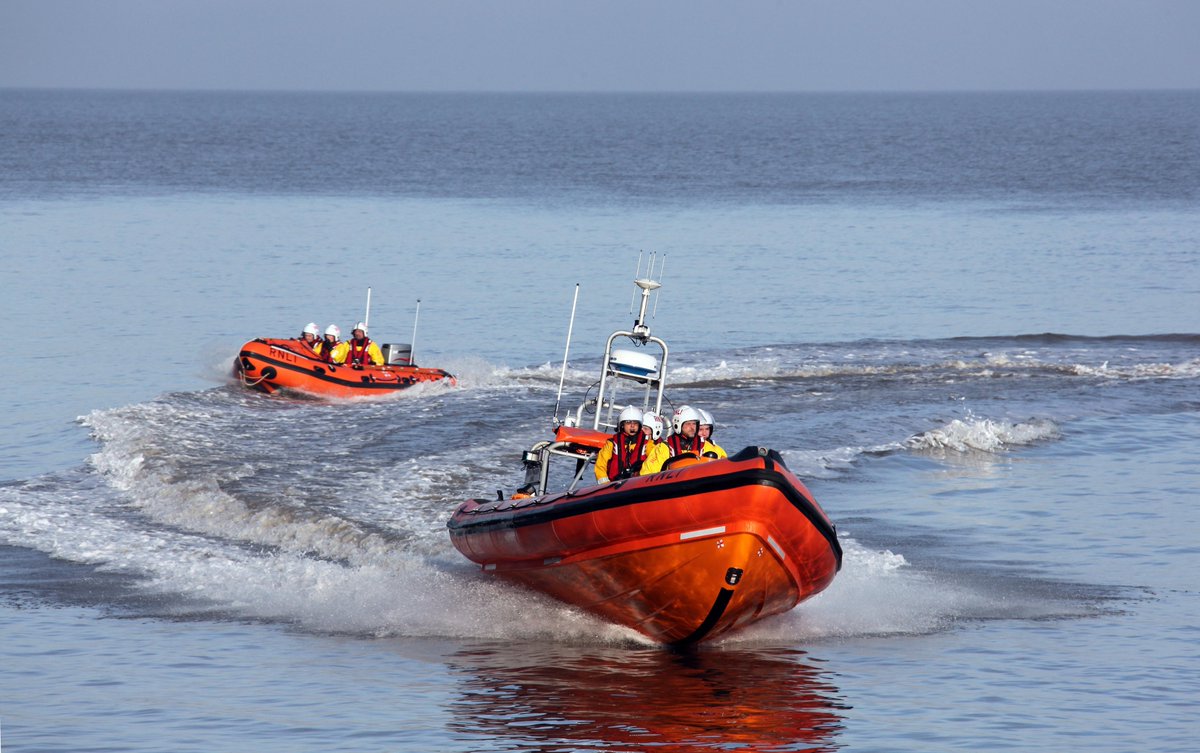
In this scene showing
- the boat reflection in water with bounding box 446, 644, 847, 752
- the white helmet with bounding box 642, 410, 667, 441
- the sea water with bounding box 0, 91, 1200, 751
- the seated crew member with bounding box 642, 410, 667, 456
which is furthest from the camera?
the white helmet with bounding box 642, 410, 667, 441

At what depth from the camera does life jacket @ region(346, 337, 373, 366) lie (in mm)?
22281

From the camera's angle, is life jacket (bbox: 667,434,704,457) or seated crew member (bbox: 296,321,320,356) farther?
seated crew member (bbox: 296,321,320,356)

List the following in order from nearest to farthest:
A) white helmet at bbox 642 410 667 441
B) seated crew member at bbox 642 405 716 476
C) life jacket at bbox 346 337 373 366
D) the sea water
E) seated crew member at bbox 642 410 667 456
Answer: the sea water → seated crew member at bbox 642 405 716 476 → seated crew member at bbox 642 410 667 456 → white helmet at bbox 642 410 667 441 → life jacket at bbox 346 337 373 366

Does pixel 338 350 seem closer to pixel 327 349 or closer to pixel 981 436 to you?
pixel 327 349

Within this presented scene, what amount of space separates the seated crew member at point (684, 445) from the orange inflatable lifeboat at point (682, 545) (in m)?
0.35

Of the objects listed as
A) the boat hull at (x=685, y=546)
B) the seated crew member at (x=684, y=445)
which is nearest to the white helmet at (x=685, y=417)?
the seated crew member at (x=684, y=445)

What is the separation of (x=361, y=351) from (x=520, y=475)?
6556 millimetres

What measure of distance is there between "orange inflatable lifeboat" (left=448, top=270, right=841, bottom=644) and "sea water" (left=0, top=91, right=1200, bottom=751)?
0.39m

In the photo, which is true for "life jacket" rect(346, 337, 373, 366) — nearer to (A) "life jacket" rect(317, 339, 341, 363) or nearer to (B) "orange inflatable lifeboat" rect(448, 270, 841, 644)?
(A) "life jacket" rect(317, 339, 341, 363)

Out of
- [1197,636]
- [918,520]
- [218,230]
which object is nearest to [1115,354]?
[918,520]

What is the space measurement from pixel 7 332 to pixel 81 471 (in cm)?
1084

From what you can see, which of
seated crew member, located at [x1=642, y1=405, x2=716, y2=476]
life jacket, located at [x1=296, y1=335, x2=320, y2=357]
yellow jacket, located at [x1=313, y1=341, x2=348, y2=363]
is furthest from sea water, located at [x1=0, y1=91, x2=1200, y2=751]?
yellow jacket, located at [x1=313, y1=341, x2=348, y2=363]

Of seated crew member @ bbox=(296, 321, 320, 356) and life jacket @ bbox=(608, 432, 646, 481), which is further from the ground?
life jacket @ bbox=(608, 432, 646, 481)

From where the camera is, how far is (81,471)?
648 inches
